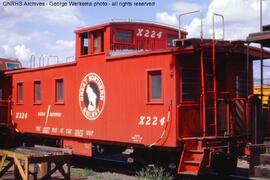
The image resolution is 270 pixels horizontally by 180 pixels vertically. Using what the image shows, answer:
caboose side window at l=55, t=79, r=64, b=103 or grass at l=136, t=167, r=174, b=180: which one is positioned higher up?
caboose side window at l=55, t=79, r=64, b=103

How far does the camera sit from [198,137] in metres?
10.8

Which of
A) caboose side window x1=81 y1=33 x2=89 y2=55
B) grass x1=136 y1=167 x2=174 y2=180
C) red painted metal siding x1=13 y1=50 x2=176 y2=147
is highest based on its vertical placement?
caboose side window x1=81 y1=33 x2=89 y2=55

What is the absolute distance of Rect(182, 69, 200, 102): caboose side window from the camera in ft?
36.0

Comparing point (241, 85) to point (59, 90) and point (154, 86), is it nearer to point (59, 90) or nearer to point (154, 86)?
point (154, 86)

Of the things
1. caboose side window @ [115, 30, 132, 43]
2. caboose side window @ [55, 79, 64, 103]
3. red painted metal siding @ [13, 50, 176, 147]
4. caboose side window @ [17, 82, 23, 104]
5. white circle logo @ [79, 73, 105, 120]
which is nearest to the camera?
red painted metal siding @ [13, 50, 176, 147]

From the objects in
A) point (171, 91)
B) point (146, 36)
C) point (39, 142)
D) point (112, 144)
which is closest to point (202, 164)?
point (171, 91)

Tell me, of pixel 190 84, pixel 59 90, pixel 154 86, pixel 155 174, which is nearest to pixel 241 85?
pixel 190 84

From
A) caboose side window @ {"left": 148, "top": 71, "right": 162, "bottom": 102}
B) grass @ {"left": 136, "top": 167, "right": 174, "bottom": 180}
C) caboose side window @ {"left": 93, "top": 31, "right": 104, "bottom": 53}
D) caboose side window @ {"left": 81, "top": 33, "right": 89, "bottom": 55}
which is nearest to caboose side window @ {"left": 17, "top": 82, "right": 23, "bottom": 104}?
caboose side window @ {"left": 81, "top": 33, "right": 89, "bottom": 55}

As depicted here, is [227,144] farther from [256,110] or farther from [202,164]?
[256,110]

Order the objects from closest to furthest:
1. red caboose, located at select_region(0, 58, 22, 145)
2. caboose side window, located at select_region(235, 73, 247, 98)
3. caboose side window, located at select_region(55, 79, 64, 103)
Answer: caboose side window, located at select_region(235, 73, 247, 98) → caboose side window, located at select_region(55, 79, 64, 103) → red caboose, located at select_region(0, 58, 22, 145)

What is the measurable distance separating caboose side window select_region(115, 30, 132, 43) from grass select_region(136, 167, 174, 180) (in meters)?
3.67

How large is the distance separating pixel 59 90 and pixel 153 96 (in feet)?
14.7

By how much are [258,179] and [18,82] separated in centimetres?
1093

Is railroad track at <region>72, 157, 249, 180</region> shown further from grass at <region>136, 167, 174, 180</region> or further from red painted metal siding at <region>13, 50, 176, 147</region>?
red painted metal siding at <region>13, 50, 176, 147</region>
